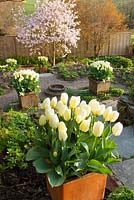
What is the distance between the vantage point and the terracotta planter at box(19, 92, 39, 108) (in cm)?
546

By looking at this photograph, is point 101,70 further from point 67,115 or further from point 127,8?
point 127,8

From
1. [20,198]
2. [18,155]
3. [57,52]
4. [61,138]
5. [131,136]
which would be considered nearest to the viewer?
[61,138]

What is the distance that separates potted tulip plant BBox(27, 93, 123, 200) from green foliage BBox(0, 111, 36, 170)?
0.46 meters

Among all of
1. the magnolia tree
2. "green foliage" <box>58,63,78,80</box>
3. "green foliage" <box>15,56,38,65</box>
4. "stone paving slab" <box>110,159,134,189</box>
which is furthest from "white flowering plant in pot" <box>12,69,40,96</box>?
"green foliage" <box>15,56,38,65</box>

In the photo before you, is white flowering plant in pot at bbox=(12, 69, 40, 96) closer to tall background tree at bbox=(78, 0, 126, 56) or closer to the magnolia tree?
the magnolia tree

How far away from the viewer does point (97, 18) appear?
37.9 ft

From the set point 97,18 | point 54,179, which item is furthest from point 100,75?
point 97,18

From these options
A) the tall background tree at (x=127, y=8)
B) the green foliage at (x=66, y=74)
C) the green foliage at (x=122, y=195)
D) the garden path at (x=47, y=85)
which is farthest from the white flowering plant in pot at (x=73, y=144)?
the tall background tree at (x=127, y=8)

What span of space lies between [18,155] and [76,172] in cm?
→ 80

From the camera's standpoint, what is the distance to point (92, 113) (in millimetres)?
2150

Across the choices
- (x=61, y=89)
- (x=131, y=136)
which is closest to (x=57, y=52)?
A: (x=61, y=89)

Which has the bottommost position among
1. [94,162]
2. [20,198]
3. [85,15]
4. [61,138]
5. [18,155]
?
[20,198]

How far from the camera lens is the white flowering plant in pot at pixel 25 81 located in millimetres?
5309

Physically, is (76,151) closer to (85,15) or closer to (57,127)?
(57,127)
